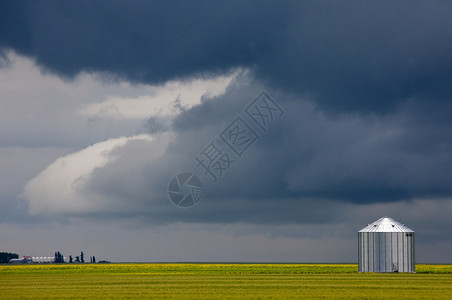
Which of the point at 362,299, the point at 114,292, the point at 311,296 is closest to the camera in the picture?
the point at 362,299

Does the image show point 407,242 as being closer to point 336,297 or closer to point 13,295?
point 336,297

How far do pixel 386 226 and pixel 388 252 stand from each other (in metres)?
Result: 5.19

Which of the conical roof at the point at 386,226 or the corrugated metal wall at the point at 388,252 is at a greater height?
the conical roof at the point at 386,226

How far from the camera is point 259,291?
63406 millimetres

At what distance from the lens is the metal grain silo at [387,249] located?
11406cm

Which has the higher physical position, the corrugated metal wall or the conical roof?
the conical roof

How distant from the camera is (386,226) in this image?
117 metres

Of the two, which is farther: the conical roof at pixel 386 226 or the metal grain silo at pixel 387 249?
the conical roof at pixel 386 226

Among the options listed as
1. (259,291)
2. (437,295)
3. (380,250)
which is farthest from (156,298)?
(380,250)

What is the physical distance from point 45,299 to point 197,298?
13373mm

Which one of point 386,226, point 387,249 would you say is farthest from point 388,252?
point 386,226

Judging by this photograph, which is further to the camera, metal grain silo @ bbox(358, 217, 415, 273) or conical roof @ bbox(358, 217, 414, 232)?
conical roof @ bbox(358, 217, 414, 232)

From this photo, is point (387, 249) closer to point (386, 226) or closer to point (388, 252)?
point (388, 252)

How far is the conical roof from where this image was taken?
116125 mm
